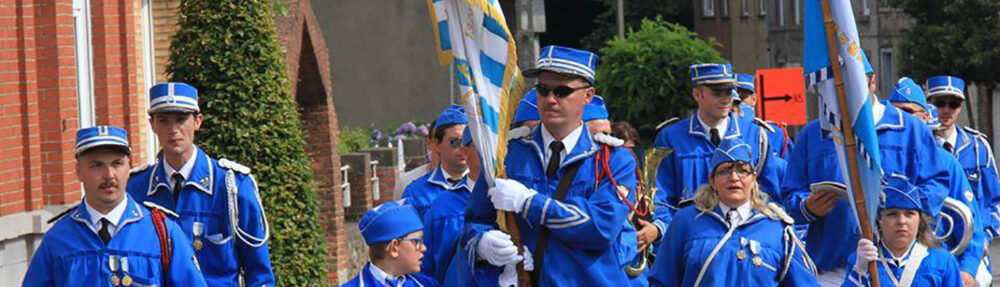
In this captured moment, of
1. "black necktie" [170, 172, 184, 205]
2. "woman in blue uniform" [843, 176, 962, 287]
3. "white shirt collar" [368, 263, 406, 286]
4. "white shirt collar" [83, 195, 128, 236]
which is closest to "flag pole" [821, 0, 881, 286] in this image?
"woman in blue uniform" [843, 176, 962, 287]

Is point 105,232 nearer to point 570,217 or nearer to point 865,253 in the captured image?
point 570,217

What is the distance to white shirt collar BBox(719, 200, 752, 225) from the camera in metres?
9.91

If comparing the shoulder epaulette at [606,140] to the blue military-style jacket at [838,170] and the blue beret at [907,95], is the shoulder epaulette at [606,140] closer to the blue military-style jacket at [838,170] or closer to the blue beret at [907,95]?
Answer: the blue military-style jacket at [838,170]

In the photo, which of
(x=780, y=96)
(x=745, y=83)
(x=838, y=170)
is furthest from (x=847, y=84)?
(x=780, y=96)

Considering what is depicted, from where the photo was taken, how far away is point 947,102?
15031mm

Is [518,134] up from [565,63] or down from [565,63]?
down

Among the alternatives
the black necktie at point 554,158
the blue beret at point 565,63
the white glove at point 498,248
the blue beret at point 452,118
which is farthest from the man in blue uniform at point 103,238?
the blue beret at point 452,118

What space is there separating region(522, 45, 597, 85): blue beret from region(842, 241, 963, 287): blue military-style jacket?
7.76 ft

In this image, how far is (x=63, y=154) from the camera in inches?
606

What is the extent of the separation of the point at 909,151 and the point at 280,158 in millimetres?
6190

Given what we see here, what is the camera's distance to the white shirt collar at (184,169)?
34.6 feet

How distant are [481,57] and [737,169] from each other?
1.50 meters

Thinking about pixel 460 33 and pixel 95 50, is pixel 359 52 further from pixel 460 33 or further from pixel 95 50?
pixel 460 33

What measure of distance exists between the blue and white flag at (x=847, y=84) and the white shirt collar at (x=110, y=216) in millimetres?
3288
